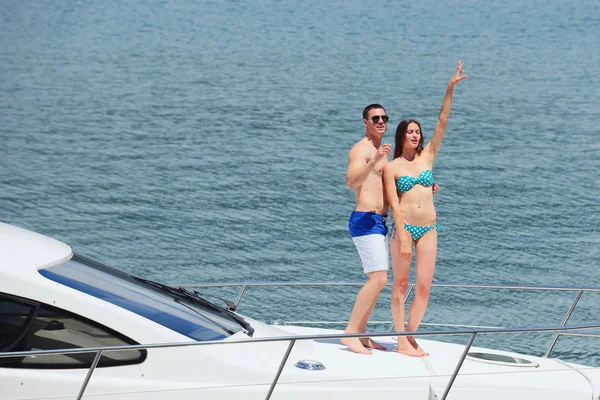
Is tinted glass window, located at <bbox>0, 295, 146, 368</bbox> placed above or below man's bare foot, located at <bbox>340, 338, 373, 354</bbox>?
below

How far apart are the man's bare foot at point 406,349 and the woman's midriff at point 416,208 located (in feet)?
2.53

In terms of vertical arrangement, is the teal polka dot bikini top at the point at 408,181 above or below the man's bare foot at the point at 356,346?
above

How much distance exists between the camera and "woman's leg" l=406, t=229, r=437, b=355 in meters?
5.99

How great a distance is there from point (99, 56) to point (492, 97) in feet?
46.2

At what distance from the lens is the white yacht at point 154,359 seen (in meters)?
4.57

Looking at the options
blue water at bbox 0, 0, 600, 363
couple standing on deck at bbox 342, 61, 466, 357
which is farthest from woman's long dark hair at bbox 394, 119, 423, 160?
blue water at bbox 0, 0, 600, 363

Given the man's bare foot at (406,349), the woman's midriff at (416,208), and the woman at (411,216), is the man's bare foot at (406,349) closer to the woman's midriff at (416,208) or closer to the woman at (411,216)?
the woman at (411,216)

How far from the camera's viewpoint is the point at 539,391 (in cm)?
505

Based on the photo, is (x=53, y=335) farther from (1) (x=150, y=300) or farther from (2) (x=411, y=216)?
(2) (x=411, y=216)

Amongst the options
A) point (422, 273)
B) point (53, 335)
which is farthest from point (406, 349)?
point (53, 335)

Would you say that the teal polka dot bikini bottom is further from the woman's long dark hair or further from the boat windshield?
the boat windshield

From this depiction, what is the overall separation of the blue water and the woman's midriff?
276 inches

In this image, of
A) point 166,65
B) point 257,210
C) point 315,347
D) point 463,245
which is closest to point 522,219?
point 463,245

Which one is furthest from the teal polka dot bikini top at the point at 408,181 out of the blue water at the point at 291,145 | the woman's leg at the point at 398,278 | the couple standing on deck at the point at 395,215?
the blue water at the point at 291,145
